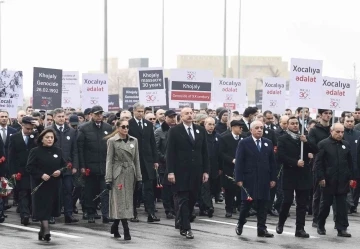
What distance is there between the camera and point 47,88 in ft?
82.0

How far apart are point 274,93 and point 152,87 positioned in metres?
4.70

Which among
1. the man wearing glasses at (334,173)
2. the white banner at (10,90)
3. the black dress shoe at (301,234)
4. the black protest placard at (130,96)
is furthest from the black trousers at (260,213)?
the black protest placard at (130,96)

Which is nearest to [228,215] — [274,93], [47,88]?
[47,88]

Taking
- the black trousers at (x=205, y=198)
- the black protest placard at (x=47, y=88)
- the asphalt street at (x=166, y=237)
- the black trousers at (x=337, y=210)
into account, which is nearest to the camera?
the asphalt street at (x=166, y=237)

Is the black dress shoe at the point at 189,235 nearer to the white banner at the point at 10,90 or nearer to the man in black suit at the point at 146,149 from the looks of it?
the man in black suit at the point at 146,149

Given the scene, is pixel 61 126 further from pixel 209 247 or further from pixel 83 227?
pixel 209 247

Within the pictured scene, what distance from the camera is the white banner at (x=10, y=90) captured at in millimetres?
27344

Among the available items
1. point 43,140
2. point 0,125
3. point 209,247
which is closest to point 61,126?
point 0,125

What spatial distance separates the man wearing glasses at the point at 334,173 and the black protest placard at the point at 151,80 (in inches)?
428

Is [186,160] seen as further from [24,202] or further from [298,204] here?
[24,202]

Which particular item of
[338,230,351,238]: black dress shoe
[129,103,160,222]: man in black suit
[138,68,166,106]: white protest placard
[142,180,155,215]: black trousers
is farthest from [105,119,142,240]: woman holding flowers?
[138,68,166,106]: white protest placard

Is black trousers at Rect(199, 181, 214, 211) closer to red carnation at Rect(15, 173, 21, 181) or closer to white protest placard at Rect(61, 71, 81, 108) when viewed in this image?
red carnation at Rect(15, 173, 21, 181)

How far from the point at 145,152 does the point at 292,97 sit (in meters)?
2.98

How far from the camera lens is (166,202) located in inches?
853
